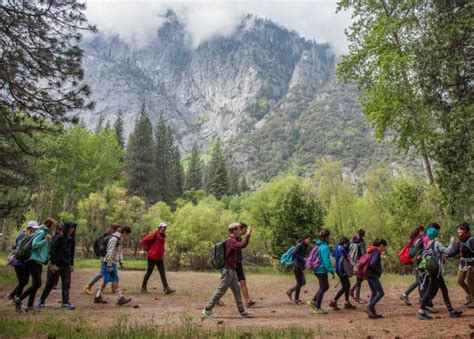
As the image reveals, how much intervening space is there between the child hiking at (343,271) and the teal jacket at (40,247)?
23.0 ft

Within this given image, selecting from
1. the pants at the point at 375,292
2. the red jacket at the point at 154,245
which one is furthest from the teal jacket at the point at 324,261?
the red jacket at the point at 154,245

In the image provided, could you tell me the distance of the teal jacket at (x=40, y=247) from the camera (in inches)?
362

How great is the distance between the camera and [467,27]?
11125 millimetres

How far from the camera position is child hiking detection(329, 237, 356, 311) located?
1030 centimetres

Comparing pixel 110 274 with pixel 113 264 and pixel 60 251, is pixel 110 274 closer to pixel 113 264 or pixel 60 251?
pixel 113 264

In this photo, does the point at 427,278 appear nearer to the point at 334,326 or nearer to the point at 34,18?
the point at 334,326

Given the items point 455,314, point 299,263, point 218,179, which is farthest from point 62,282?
point 218,179

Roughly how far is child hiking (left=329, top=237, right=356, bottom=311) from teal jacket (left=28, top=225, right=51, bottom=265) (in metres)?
7.02

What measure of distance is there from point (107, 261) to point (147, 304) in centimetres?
159

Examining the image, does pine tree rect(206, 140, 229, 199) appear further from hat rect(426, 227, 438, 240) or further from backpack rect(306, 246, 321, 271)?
hat rect(426, 227, 438, 240)

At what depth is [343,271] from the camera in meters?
10.4

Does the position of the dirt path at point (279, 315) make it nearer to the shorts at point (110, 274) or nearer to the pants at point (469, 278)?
the pants at point (469, 278)

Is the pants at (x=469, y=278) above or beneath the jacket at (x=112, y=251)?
beneath

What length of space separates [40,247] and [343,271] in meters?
7.31
